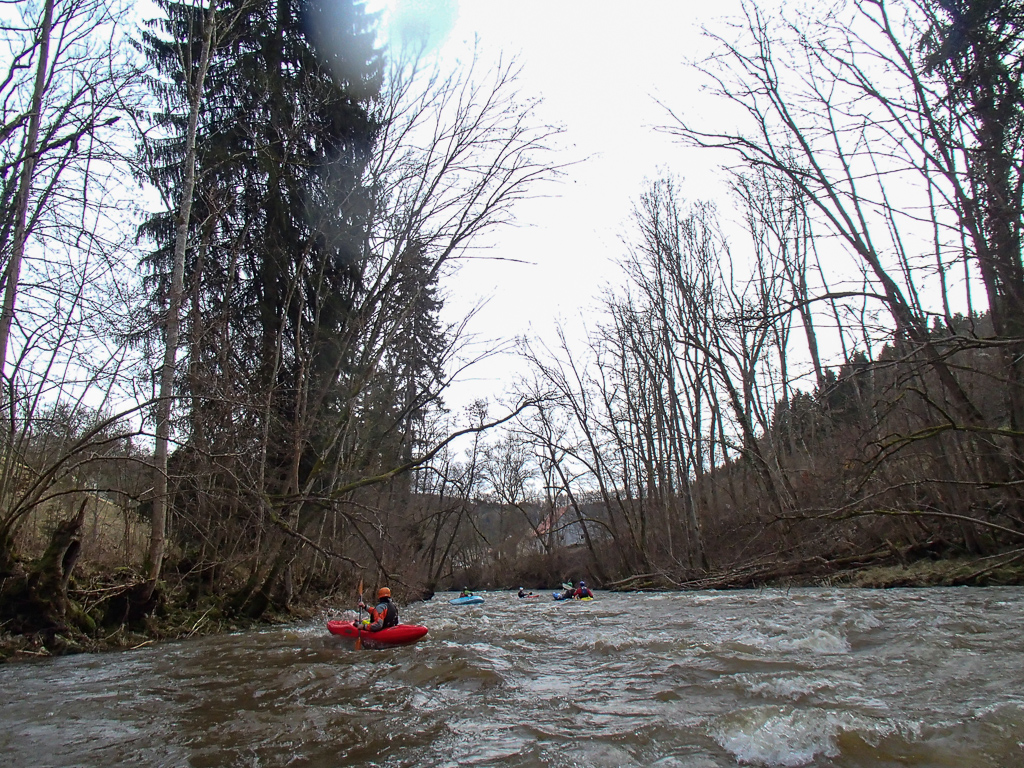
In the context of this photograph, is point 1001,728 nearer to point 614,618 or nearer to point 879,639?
point 879,639

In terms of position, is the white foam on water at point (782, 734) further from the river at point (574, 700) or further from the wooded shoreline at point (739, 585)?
the wooded shoreline at point (739, 585)

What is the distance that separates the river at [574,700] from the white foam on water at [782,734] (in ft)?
0.05

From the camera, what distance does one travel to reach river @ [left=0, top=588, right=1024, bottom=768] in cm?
319

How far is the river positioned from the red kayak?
39 cm

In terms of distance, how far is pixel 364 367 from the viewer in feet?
35.8

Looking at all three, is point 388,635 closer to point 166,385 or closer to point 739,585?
point 166,385

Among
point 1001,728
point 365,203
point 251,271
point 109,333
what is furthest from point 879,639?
point 251,271

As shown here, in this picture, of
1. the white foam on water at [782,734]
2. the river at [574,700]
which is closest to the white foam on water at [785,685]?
the river at [574,700]

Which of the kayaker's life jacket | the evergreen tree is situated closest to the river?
the kayaker's life jacket

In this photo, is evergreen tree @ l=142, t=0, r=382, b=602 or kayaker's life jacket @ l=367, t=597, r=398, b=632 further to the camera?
evergreen tree @ l=142, t=0, r=382, b=602

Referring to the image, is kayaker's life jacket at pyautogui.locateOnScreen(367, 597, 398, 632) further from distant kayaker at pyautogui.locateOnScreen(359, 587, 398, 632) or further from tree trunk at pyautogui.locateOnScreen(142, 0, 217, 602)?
tree trunk at pyautogui.locateOnScreen(142, 0, 217, 602)

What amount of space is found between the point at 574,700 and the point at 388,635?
4545 millimetres

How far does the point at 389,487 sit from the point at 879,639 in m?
17.5

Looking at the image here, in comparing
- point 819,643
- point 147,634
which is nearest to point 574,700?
point 819,643
